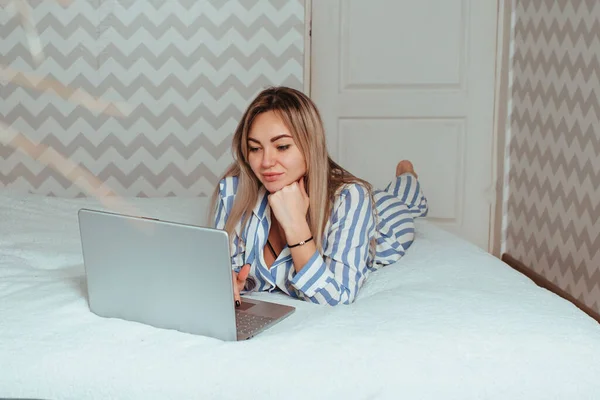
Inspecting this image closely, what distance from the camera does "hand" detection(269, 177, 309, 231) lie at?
154 centimetres

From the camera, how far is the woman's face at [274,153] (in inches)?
63.7

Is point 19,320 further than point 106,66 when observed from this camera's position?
No

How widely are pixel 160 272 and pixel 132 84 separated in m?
2.54

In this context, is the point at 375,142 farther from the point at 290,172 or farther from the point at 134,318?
the point at 134,318

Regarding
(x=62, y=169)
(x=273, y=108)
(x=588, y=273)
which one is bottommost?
(x=588, y=273)


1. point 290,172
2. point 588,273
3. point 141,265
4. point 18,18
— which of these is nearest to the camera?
point 141,265

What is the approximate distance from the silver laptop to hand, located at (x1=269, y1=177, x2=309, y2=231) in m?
0.25

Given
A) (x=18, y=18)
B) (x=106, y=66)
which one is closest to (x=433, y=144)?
(x=106, y=66)

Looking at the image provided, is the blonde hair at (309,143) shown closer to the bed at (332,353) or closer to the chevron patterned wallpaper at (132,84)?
the bed at (332,353)

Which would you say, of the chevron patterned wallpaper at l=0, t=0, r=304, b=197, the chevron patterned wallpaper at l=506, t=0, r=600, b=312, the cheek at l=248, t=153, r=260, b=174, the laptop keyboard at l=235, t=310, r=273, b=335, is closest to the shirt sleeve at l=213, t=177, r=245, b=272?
the cheek at l=248, t=153, r=260, b=174

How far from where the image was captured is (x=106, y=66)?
11.8 ft

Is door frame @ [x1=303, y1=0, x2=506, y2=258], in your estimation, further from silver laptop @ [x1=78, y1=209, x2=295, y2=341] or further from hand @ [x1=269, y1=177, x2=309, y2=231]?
silver laptop @ [x1=78, y1=209, x2=295, y2=341]

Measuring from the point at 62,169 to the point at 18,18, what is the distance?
766 millimetres

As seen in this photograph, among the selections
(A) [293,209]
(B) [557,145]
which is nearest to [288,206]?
(A) [293,209]
